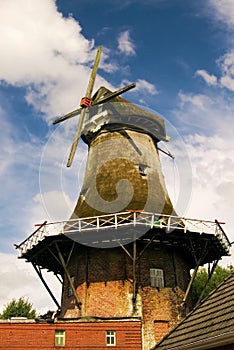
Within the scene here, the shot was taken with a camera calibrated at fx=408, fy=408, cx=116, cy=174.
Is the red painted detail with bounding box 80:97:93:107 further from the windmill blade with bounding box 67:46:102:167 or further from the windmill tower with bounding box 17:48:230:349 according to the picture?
the windmill tower with bounding box 17:48:230:349

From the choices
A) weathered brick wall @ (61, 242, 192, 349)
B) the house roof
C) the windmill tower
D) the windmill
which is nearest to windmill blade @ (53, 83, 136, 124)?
the windmill

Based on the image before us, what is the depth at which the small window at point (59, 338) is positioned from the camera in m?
15.5

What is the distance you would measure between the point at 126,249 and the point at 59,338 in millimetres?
4410

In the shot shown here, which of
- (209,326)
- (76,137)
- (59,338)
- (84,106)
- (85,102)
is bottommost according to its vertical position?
(209,326)

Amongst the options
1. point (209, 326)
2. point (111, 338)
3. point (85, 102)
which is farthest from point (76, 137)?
point (209, 326)

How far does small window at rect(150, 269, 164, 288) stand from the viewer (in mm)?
17062

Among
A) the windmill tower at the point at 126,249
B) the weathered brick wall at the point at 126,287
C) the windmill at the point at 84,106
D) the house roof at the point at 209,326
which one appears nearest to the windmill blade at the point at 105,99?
the windmill at the point at 84,106

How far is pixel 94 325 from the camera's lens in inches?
619

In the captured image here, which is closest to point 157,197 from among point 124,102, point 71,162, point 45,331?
point 71,162

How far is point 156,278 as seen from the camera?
17.2m

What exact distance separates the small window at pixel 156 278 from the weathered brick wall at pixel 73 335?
6.25ft

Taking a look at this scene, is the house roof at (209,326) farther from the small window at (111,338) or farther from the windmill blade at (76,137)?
the windmill blade at (76,137)

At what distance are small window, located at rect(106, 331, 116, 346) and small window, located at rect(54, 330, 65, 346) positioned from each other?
1693 mm

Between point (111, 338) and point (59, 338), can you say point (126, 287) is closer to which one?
point (111, 338)
